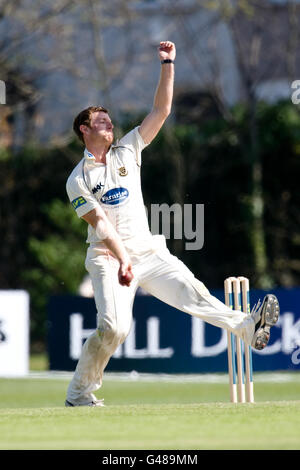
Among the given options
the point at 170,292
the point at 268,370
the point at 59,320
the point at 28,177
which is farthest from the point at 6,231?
the point at 170,292

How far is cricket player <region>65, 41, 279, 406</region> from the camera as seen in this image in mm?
7980

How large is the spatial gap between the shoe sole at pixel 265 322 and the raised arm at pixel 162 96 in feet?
4.71

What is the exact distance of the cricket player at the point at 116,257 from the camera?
7.98m

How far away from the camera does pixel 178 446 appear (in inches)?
244

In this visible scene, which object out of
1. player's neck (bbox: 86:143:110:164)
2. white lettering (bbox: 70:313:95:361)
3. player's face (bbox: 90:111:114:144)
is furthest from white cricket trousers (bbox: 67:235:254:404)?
white lettering (bbox: 70:313:95:361)

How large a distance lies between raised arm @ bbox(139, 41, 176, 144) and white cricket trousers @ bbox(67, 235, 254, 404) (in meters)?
0.83

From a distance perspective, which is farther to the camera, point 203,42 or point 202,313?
point 203,42

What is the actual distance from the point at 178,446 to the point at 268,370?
→ 8.10m

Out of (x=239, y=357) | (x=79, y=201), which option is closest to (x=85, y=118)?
(x=79, y=201)

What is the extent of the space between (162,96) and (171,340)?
658cm

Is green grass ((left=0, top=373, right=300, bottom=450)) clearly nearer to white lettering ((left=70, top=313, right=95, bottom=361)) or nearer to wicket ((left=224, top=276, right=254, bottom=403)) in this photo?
wicket ((left=224, top=276, right=254, bottom=403))

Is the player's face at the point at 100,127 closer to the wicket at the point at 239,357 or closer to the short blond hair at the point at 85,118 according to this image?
the short blond hair at the point at 85,118

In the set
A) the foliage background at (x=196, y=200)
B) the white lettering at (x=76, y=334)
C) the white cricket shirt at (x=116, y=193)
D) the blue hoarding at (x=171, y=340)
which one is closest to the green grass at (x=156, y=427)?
the white cricket shirt at (x=116, y=193)
